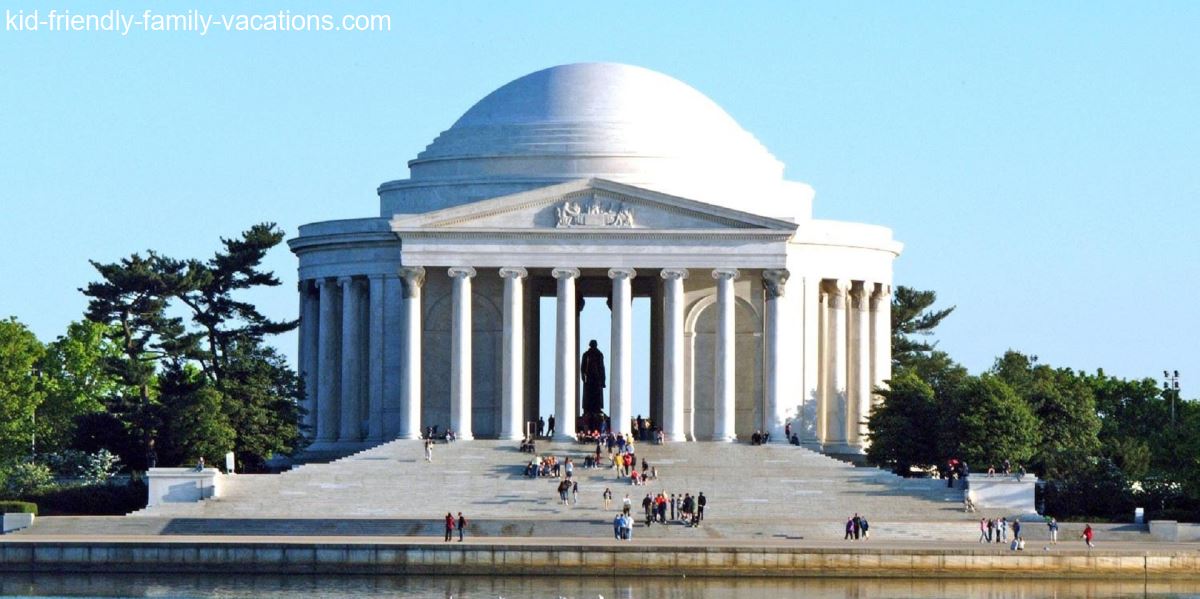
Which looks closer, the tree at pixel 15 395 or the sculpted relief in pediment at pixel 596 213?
the sculpted relief in pediment at pixel 596 213

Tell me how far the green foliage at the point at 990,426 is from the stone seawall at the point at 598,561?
92.2 feet

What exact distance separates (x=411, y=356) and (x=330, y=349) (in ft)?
34.2

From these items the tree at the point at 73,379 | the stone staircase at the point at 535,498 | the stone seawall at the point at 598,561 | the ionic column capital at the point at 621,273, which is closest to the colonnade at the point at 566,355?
the ionic column capital at the point at 621,273

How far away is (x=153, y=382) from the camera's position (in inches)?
6043

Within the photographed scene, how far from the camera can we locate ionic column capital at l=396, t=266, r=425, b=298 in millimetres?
142500

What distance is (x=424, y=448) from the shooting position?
138250mm

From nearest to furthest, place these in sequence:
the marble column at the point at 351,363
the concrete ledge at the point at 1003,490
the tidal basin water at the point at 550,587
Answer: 1. the tidal basin water at the point at 550,587
2. the concrete ledge at the point at 1003,490
3. the marble column at the point at 351,363

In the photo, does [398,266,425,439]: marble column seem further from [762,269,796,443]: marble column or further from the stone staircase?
[762,269,796,443]: marble column

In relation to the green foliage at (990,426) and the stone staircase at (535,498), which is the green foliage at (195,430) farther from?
the green foliage at (990,426)

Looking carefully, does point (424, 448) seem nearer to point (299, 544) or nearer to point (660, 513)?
point (660, 513)

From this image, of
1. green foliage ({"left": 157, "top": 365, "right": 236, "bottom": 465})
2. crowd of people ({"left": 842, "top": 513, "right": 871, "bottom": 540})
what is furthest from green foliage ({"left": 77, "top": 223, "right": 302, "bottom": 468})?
crowd of people ({"left": 842, "top": 513, "right": 871, "bottom": 540})

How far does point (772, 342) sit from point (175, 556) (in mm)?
40854

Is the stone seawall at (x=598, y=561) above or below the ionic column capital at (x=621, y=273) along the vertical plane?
below

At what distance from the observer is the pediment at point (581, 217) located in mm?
141750
